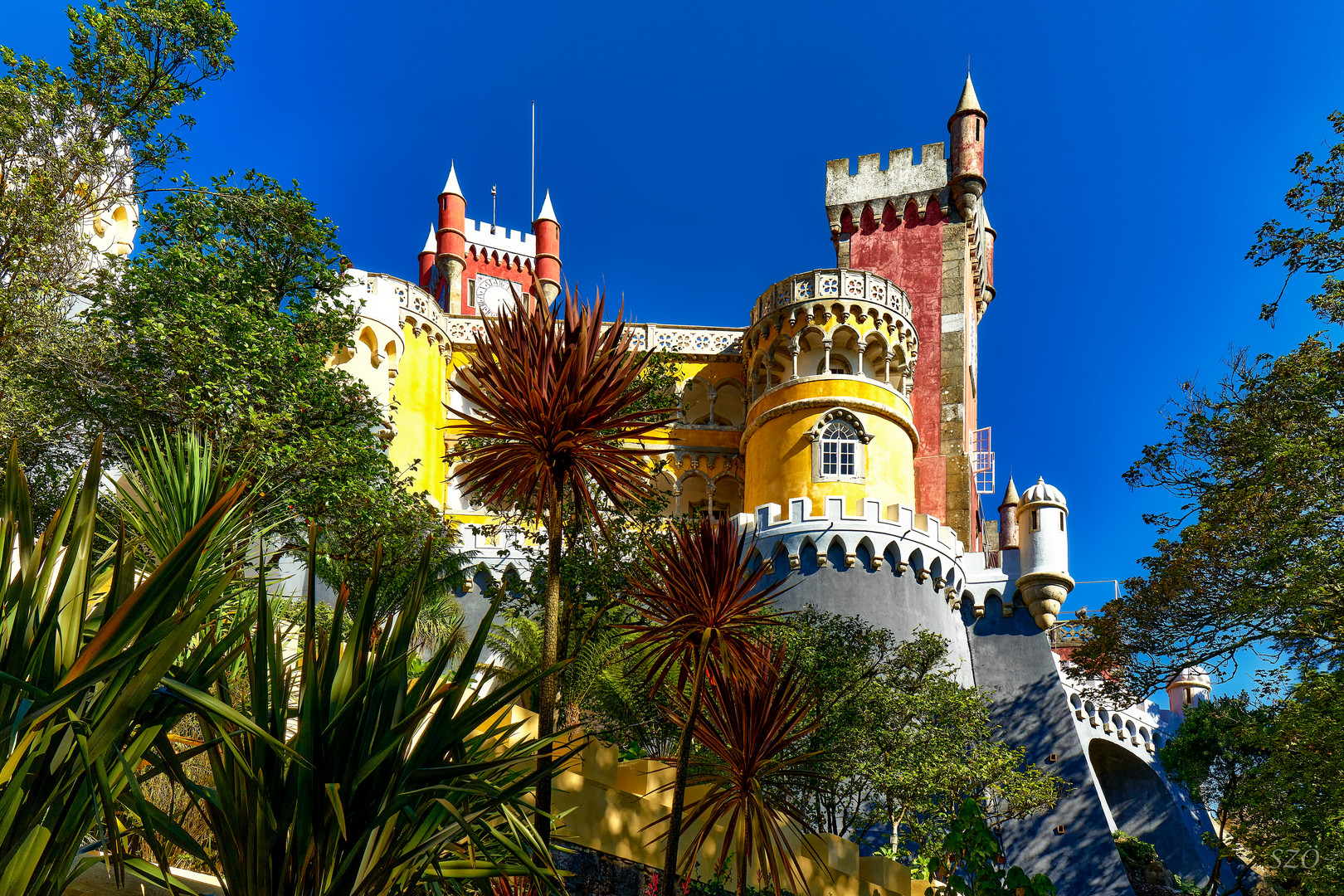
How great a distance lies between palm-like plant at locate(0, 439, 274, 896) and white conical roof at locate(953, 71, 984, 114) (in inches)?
1270

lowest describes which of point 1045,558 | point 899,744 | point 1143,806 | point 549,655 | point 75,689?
point 1143,806

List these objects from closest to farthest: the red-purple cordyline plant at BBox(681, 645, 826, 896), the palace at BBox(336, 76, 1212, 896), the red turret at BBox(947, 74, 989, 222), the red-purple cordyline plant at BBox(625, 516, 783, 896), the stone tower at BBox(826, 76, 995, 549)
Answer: the red-purple cordyline plant at BBox(625, 516, 783, 896) < the red-purple cordyline plant at BBox(681, 645, 826, 896) < the palace at BBox(336, 76, 1212, 896) < the stone tower at BBox(826, 76, 995, 549) < the red turret at BBox(947, 74, 989, 222)

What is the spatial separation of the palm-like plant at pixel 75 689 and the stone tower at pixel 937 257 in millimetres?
25897

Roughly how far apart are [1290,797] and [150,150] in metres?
19.0

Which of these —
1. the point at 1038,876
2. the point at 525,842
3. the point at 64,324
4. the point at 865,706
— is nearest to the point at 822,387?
the point at 865,706

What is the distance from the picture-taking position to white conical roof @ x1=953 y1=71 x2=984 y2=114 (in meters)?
33.6

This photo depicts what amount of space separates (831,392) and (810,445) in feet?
4.84

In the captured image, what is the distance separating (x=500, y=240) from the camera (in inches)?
2359

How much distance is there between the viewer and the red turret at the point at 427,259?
5281cm

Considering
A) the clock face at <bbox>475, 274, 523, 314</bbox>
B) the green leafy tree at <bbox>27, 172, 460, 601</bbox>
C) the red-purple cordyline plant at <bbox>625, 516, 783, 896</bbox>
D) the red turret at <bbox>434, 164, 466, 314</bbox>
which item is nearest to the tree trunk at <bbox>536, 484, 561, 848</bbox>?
the red-purple cordyline plant at <bbox>625, 516, 783, 896</bbox>

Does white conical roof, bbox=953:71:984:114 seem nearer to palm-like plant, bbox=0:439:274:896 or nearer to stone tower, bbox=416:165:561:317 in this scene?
stone tower, bbox=416:165:561:317

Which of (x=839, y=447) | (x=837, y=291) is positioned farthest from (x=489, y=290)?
(x=839, y=447)

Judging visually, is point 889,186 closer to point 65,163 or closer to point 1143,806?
point 1143,806

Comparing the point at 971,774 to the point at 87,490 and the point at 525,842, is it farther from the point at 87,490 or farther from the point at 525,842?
the point at 87,490
